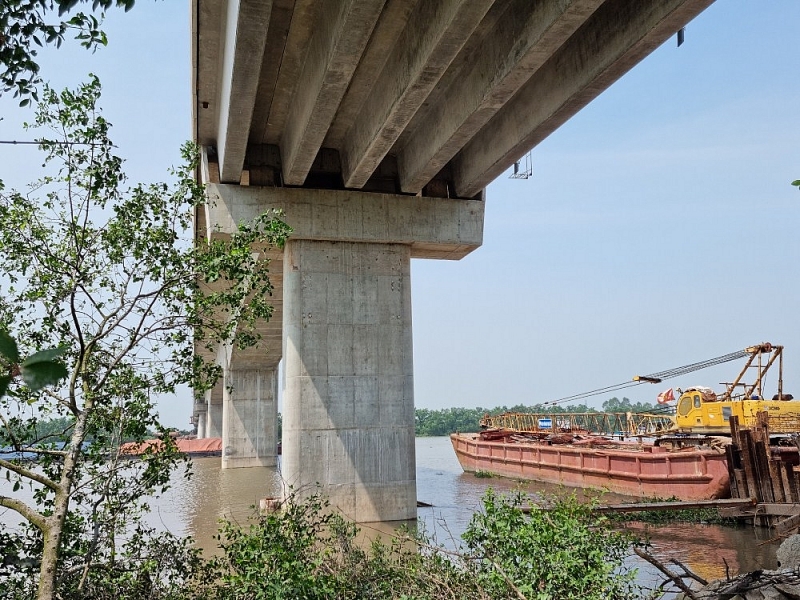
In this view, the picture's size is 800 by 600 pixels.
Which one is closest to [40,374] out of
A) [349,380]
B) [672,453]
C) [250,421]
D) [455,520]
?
[349,380]

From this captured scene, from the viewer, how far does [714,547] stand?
48.5 ft

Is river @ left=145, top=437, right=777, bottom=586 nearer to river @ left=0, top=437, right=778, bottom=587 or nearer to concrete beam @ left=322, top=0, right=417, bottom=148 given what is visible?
river @ left=0, top=437, right=778, bottom=587

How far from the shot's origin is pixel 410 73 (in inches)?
431

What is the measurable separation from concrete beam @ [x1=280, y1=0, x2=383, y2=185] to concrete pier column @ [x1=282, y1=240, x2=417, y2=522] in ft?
7.60

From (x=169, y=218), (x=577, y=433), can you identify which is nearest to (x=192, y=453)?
(x=577, y=433)

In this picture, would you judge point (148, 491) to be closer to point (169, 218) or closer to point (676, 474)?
point (169, 218)

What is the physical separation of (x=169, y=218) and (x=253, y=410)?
36.5 m

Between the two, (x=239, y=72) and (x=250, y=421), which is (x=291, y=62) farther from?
(x=250, y=421)

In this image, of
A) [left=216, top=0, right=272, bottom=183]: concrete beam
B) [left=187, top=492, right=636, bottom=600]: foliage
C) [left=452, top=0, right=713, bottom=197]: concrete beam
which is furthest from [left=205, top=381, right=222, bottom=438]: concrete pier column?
[left=187, top=492, right=636, bottom=600]: foliage

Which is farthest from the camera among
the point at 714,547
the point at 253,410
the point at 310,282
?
the point at 253,410

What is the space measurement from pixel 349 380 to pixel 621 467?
14066 millimetres

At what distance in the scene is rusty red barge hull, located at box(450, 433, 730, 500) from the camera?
21.2m

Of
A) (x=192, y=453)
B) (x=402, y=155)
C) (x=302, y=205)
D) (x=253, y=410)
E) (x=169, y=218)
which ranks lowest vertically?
(x=192, y=453)

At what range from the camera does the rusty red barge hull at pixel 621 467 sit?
21.2 m
